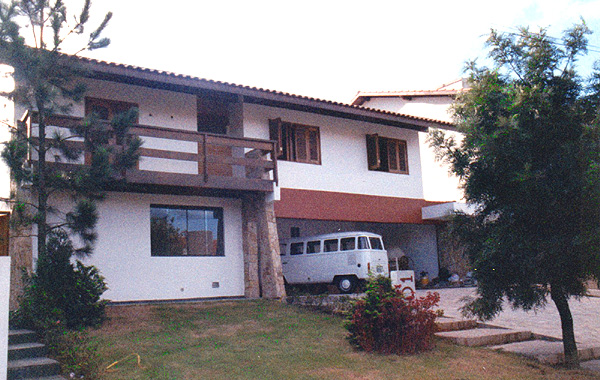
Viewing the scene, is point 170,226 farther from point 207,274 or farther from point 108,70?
point 108,70

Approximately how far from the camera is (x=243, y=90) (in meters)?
14.8

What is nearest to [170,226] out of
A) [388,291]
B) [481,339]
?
[388,291]

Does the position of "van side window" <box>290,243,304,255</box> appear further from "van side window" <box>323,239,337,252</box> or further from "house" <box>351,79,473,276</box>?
"house" <box>351,79,473,276</box>

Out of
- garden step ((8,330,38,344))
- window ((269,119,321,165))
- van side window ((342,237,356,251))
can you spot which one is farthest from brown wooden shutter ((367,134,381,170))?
garden step ((8,330,38,344))

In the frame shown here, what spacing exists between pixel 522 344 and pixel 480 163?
10.7 feet

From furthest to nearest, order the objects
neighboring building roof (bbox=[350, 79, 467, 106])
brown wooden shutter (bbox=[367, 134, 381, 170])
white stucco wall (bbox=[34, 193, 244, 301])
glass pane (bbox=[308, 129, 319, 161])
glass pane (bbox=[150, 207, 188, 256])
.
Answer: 1. neighboring building roof (bbox=[350, 79, 467, 106])
2. brown wooden shutter (bbox=[367, 134, 381, 170])
3. glass pane (bbox=[308, 129, 319, 161])
4. glass pane (bbox=[150, 207, 188, 256])
5. white stucco wall (bbox=[34, 193, 244, 301])

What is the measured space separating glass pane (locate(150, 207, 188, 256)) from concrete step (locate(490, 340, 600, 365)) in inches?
316

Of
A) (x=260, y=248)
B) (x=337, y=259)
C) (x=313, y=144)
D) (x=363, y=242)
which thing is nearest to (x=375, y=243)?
(x=363, y=242)

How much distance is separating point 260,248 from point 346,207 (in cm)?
354

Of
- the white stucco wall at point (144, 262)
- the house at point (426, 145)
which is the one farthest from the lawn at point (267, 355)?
the house at point (426, 145)

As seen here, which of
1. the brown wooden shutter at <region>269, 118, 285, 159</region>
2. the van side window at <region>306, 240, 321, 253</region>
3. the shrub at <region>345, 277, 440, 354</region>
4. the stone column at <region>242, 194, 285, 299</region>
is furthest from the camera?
the van side window at <region>306, 240, 321, 253</region>

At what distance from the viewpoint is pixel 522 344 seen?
385 inches

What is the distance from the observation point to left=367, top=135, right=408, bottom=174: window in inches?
727

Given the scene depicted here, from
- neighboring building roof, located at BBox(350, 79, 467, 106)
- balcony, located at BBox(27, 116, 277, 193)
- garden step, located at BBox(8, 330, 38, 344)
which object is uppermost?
neighboring building roof, located at BBox(350, 79, 467, 106)
